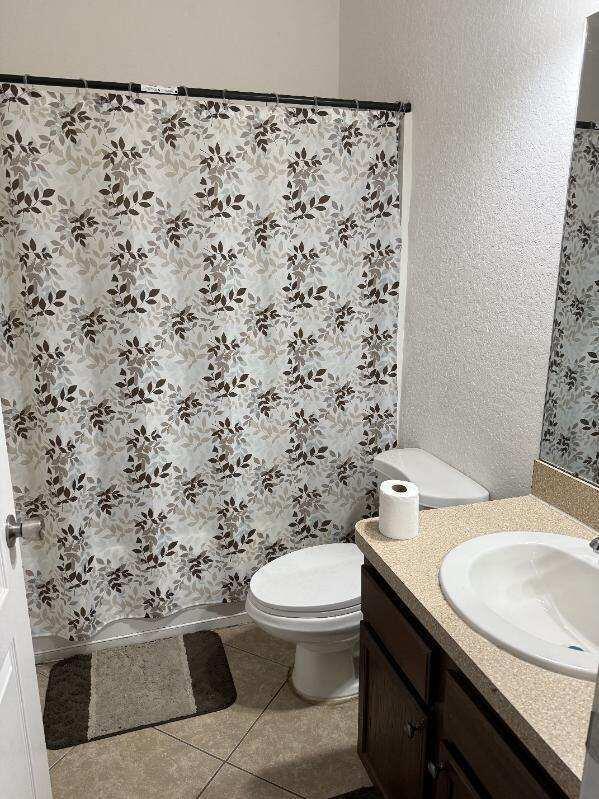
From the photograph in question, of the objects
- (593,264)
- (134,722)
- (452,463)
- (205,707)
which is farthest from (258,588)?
(593,264)

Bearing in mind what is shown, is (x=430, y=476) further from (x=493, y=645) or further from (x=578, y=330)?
(x=493, y=645)

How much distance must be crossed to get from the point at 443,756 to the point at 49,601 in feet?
5.21

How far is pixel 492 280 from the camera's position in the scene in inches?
66.1

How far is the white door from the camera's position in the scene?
3.49 feet

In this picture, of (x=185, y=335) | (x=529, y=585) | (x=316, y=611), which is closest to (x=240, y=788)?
(x=316, y=611)

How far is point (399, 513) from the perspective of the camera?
1295 mm

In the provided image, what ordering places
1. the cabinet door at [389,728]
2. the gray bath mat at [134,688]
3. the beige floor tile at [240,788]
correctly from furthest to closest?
the gray bath mat at [134,688]
the beige floor tile at [240,788]
the cabinet door at [389,728]

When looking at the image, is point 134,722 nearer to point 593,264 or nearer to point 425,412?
point 425,412

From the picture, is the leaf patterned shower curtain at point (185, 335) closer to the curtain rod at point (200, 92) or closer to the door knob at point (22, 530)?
the curtain rod at point (200, 92)

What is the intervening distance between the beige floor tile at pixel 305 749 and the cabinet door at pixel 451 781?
0.70 m

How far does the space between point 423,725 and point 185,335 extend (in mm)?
1386

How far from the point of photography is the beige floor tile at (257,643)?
2.19 metres

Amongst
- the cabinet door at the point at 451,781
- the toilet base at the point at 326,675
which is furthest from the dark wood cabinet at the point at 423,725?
the toilet base at the point at 326,675

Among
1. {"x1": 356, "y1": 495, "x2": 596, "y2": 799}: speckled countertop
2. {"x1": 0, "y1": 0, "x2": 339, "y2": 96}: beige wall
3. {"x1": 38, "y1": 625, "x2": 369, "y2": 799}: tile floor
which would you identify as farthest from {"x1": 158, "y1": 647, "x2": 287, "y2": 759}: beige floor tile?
{"x1": 0, "y1": 0, "x2": 339, "y2": 96}: beige wall
